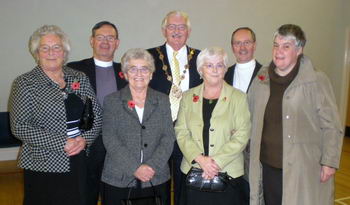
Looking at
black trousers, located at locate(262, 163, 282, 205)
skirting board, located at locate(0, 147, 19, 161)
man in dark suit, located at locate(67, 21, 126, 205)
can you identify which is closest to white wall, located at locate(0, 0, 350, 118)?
skirting board, located at locate(0, 147, 19, 161)

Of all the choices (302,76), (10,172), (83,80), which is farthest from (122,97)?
(10,172)

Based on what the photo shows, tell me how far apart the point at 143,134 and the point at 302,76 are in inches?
47.1

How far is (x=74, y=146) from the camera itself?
230 centimetres

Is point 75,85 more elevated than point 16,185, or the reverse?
point 75,85

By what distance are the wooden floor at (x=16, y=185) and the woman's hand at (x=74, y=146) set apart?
88.1 inches

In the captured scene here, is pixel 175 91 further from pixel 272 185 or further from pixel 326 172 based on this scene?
pixel 326 172

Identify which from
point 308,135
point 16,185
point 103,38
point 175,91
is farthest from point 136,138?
point 16,185

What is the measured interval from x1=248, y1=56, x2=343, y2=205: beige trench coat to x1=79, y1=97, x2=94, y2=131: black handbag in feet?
4.07

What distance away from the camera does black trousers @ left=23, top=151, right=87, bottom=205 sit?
2275 mm

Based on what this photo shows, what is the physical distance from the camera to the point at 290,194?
2.39 m

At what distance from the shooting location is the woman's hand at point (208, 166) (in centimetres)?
240

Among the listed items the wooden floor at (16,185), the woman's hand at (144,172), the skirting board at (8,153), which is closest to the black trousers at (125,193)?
the woman's hand at (144,172)

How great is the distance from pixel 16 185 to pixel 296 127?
3.96 m

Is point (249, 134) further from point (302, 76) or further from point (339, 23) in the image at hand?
point (339, 23)
